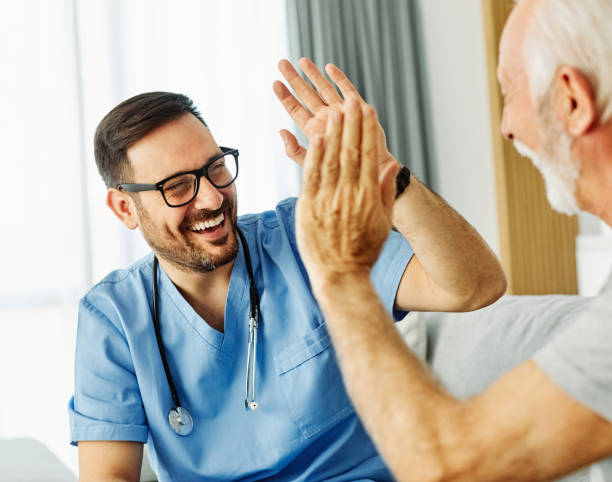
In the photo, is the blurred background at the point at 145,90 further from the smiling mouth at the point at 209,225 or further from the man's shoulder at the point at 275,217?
the smiling mouth at the point at 209,225

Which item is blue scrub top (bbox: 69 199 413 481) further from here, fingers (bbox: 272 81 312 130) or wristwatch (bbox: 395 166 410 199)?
fingers (bbox: 272 81 312 130)

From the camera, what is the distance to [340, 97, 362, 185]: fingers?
1033mm

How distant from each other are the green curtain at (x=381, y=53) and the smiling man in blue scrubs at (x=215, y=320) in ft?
6.11

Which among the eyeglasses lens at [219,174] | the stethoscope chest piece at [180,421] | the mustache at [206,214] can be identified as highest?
the eyeglasses lens at [219,174]

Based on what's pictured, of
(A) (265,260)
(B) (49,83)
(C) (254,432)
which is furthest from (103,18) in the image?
(C) (254,432)

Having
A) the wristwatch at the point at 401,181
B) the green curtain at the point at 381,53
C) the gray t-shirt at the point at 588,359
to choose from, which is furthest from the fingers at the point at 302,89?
the green curtain at the point at 381,53

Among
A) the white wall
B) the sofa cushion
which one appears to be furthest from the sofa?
the white wall

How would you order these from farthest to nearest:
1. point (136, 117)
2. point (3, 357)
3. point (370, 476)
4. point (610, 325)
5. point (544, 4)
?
point (3, 357)
point (136, 117)
point (370, 476)
point (544, 4)
point (610, 325)

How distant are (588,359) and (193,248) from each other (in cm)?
98

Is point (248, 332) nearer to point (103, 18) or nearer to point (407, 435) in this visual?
point (407, 435)

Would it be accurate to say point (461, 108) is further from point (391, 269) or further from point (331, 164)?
point (331, 164)

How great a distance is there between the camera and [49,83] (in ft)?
10.4

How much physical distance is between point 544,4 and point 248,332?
91 cm

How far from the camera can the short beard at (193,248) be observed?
1.59 meters
